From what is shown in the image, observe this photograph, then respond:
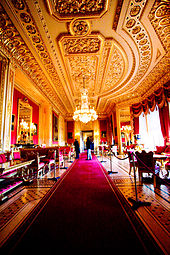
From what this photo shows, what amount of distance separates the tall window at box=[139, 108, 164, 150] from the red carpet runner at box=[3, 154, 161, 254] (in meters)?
6.36

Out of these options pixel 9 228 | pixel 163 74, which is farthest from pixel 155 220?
pixel 163 74

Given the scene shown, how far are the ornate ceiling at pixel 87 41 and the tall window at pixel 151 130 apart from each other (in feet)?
5.86

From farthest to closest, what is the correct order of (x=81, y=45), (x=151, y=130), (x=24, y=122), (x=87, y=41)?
(x=151, y=130) → (x=24, y=122) → (x=81, y=45) → (x=87, y=41)

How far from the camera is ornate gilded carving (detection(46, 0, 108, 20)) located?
9.80 feet

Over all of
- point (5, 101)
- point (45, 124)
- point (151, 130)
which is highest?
point (5, 101)

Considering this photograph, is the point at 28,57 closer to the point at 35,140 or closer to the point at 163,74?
the point at 35,140

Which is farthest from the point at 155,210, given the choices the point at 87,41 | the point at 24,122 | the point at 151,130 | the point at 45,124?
the point at 45,124

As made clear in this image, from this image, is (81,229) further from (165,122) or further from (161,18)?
(165,122)

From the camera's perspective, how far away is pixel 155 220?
5.01 feet

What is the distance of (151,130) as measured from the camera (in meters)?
7.69

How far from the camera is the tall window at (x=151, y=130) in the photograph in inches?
272

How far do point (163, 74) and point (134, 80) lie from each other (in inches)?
57.9

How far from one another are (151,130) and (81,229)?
7.94m

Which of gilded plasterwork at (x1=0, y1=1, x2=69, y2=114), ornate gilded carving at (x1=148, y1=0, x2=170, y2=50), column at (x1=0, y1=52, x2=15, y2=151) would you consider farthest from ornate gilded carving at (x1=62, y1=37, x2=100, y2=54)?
column at (x1=0, y1=52, x2=15, y2=151)
